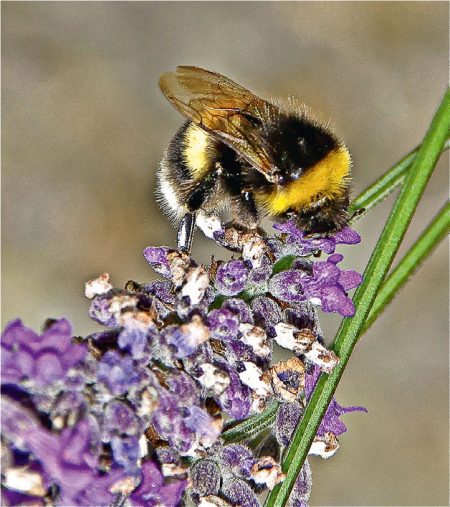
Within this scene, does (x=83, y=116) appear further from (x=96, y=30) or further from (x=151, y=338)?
Answer: (x=151, y=338)

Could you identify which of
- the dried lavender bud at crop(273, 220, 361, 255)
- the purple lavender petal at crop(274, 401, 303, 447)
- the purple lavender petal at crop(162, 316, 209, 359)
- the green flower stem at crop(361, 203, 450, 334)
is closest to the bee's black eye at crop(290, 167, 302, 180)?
the dried lavender bud at crop(273, 220, 361, 255)

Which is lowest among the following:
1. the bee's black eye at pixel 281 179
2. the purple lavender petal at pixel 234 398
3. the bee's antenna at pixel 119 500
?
the bee's antenna at pixel 119 500

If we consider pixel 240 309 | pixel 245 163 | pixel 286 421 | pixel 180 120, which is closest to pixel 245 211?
pixel 245 163

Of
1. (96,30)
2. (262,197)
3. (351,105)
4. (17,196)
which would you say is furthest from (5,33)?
(262,197)

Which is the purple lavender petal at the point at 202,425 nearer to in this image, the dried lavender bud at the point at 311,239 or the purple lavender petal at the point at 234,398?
the purple lavender petal at the point at 234,398

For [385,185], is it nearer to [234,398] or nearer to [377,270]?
[377,270]

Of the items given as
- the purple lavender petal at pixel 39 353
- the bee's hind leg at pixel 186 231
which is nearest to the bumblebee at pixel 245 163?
the bee's hind leg at pixel 186 231

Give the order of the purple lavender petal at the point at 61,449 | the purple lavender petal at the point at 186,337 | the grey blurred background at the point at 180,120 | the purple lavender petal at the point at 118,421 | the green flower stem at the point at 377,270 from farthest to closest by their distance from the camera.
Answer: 1. the grey blurred background at the point at 180,120
2. the green flower stem at the point at 377,270
3. the purple lavender petal at the point at 186,337
4. the purple lavender petal at the point at 118,421
5. the purple lavender petal at the point at 61,449
